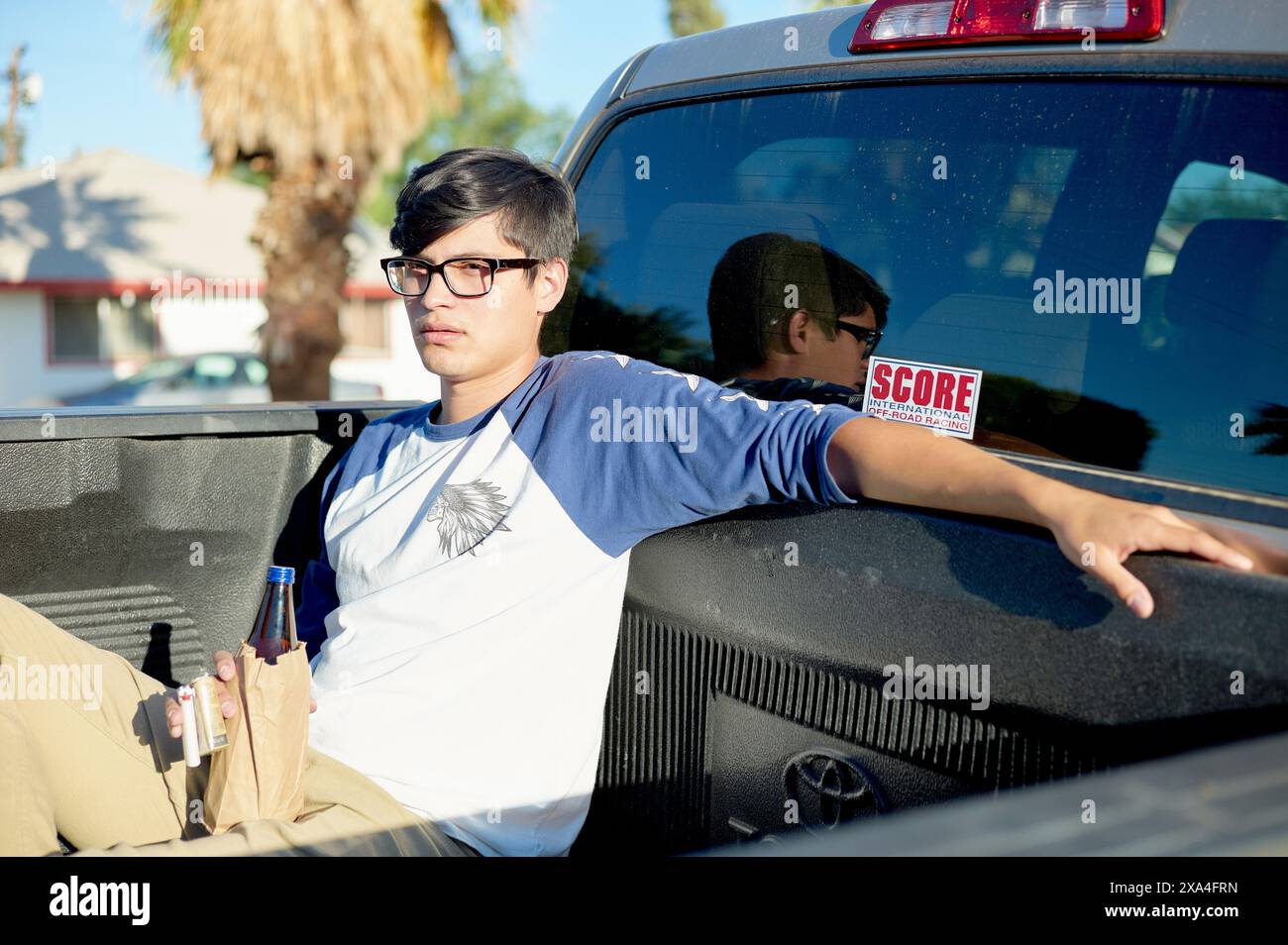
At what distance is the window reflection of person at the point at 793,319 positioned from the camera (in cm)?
215

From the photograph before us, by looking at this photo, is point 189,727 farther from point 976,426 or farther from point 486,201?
point 976,426

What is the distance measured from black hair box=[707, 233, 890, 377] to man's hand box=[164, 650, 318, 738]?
1.04m

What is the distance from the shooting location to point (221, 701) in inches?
86.7

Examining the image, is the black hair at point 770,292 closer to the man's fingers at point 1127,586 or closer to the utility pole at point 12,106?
the man's fingers at point 1127,586

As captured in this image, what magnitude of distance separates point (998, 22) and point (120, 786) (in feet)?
6.63

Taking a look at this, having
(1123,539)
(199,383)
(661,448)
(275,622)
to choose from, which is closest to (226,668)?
(275,622)

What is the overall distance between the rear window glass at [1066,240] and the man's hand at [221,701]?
3.45ft

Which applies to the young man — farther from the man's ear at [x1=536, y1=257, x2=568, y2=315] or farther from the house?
the house

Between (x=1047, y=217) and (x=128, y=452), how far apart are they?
1949 millimetres

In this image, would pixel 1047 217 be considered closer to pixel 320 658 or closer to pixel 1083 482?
pixel 1083 482

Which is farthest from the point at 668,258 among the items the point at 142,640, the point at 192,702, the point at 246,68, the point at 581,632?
the point at 246,68

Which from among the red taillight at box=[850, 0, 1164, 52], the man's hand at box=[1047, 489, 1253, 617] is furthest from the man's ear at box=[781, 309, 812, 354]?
the man's hand at box=[1047, 489, 1253, 617]

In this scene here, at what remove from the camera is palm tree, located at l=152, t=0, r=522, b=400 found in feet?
36.8

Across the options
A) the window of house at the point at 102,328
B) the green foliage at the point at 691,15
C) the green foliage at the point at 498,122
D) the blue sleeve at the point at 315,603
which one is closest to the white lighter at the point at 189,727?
the blue sleeve at the point at 315,603
